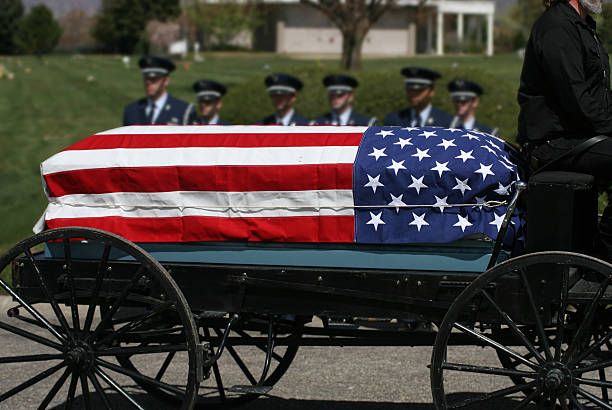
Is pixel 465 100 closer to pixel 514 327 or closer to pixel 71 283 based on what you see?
pixel 514 327

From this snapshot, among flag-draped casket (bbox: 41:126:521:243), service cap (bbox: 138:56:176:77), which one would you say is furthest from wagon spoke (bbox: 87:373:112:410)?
service cap (bbox: 138:56:176:77)

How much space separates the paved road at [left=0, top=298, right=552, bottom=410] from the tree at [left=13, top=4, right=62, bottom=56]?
75114 mm

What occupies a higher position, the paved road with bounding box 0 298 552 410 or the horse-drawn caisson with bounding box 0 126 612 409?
the horse-drawn caisson with bounding box 0 126 612 409

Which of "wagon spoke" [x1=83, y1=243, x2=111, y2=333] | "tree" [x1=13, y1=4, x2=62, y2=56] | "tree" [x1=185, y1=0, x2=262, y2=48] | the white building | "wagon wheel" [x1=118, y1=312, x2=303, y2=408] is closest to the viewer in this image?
"wagon spoke" [x1=83, y1=243, x2=111, y2=333]

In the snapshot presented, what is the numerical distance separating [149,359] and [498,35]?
301ft

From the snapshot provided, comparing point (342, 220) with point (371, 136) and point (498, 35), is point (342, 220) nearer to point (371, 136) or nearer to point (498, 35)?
point (371, 136)

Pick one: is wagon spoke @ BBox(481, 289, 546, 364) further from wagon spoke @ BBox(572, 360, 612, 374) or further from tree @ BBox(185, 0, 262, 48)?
tree @ BBox(185, 0, 262, 48)

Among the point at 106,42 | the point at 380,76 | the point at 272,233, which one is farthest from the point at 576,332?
the point at 106,42

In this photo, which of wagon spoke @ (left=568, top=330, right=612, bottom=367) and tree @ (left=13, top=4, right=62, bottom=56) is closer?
wagon spoke @ (left=568, top=330, right=612, bottom=367)

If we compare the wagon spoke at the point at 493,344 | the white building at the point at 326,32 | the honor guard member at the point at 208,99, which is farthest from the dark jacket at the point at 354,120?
the white building at the point at 326,32

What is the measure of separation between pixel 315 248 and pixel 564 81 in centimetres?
133

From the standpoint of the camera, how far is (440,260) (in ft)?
13.8

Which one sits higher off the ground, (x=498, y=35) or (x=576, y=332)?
(x=576, y=332)

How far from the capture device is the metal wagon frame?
3932 millimetres
